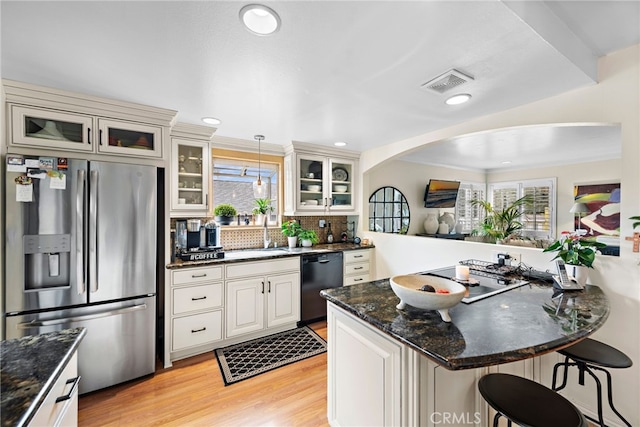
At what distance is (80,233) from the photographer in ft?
6.40

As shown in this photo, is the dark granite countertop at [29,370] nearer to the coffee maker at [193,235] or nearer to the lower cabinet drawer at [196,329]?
the lower cabinet drawer at [196,329]

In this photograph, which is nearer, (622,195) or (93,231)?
(622,195)

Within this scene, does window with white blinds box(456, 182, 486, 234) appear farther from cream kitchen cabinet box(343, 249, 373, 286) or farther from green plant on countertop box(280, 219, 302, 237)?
green plant on countertop box(280, 219, 302, 237)

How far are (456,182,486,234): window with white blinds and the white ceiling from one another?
13.9 ft

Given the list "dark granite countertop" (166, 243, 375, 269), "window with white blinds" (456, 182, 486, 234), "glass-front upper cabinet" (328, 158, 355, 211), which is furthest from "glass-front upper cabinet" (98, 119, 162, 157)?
"window with white blinds" (456, 182, 486, 234)

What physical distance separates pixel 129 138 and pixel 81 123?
12.3 inches

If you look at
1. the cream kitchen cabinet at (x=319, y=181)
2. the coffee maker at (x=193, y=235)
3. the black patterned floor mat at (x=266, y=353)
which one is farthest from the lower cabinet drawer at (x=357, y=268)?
the coffee maker at (x=193, y=235)

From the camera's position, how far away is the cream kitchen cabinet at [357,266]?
3.54 meters

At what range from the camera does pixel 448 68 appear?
161cm

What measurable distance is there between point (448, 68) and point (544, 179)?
5.57 m

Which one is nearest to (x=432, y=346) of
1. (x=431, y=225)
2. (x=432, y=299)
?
(x=432, y=299)

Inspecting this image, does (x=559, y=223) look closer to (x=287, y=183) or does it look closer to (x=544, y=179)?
(x=544, y=179)

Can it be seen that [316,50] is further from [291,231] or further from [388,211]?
[388,211]

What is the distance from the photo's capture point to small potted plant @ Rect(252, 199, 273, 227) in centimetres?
350
